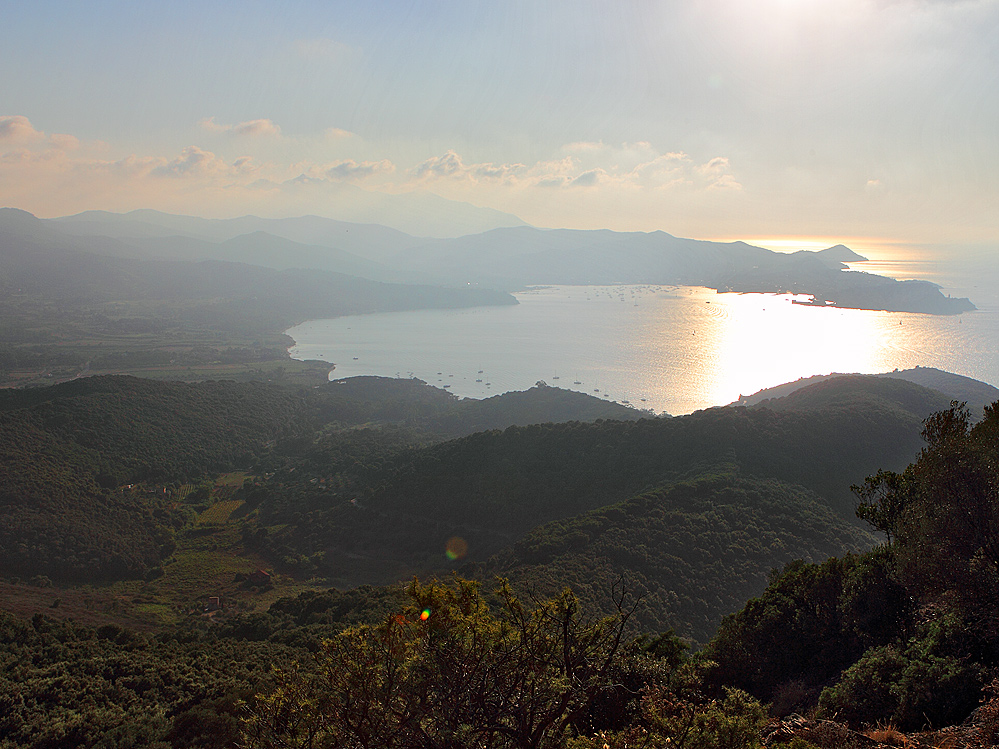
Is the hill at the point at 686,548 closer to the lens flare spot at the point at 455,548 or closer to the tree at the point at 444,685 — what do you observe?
the lens flare spot at the point at 455,548

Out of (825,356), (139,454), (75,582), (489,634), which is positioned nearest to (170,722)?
(489,634)

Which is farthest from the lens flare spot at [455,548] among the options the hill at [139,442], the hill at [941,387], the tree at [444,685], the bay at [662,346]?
the bay at [662,346]

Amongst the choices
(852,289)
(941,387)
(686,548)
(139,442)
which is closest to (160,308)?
(139,442)

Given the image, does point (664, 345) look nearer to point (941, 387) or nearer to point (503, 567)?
point (941, 387)

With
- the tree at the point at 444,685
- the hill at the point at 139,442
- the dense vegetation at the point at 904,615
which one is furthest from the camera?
the hill at the point at 139,442

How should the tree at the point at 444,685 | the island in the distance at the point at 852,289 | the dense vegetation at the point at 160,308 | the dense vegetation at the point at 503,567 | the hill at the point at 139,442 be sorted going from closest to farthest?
1. the tree at the point at 444,685
2. the dense vegetation at the point at 503,567
3. the hill at the point at 139,442
4. the dense vegetation at the point at 160,308
5. the island in the distance at the point at 852,289

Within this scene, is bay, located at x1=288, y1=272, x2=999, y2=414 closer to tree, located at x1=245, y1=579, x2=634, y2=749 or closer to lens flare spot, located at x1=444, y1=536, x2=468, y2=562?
lens flare spot, located at x1=444, y1=536, x2=468, y2=562

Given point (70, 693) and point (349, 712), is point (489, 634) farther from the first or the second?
point (70, 693)

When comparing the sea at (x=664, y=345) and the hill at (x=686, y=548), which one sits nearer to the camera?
the hill at (x=686, y=548)
